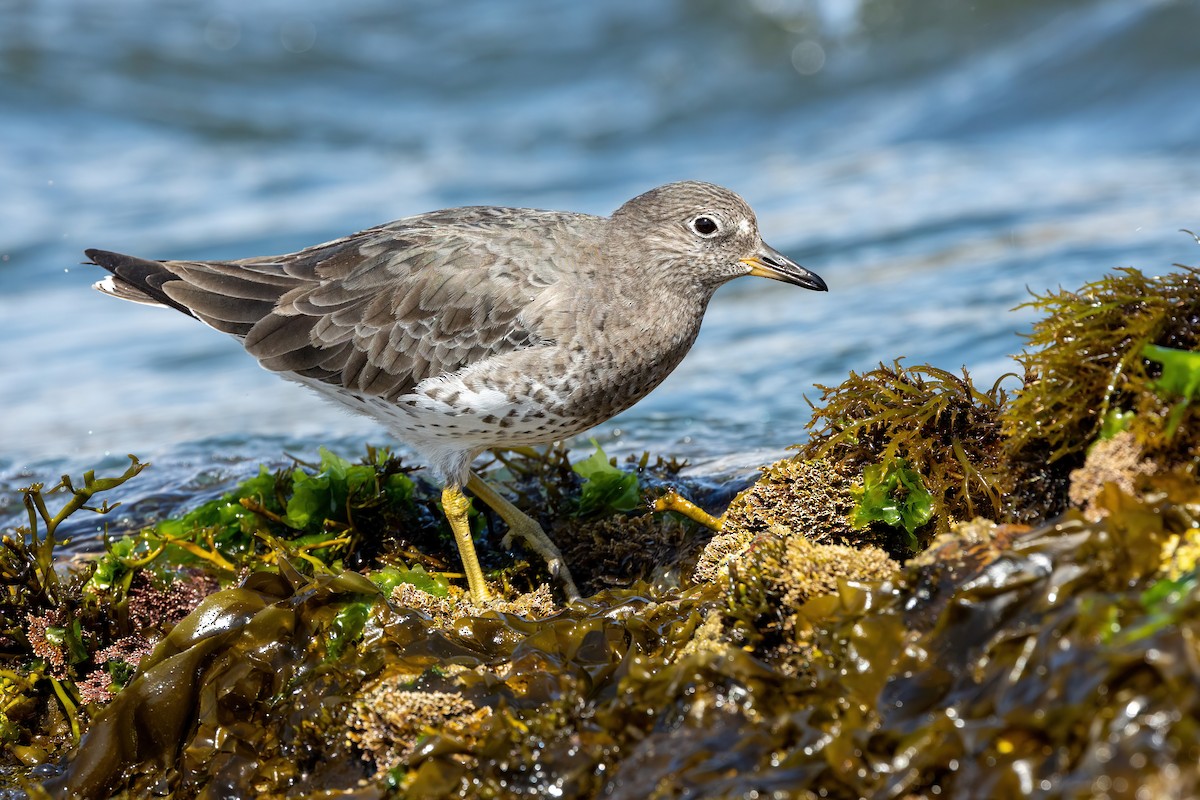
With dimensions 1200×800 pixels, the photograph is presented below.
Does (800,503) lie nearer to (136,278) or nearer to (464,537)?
(464,537)

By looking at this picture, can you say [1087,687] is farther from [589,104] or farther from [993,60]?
[589,104]

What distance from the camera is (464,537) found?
5145mm

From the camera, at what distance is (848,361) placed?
8.27 m

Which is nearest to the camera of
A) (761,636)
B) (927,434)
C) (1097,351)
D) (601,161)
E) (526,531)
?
(761,636)

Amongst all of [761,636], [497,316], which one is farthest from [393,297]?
[761,636]

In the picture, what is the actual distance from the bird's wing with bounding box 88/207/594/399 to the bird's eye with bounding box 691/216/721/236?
0.57 metres

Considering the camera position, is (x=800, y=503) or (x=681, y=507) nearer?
(x=800, y=503)

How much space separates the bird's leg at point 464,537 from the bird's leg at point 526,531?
140 millimetres

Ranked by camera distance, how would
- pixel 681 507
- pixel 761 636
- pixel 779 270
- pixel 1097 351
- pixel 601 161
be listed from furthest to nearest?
pixel 601 161 → pixel 779 270 → pixel 681 507 → pixel 1097 351 → pixel 761 636

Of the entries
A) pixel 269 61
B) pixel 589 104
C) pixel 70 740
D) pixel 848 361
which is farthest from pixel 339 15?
pixel 70 740

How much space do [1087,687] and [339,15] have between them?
17842 mm

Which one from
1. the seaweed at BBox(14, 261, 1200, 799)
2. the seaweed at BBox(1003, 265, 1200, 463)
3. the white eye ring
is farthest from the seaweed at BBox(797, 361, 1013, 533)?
the white eye ring

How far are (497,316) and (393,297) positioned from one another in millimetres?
575

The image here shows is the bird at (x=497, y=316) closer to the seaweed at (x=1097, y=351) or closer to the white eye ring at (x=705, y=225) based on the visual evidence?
the white eye ring at (x=705, y=225)
